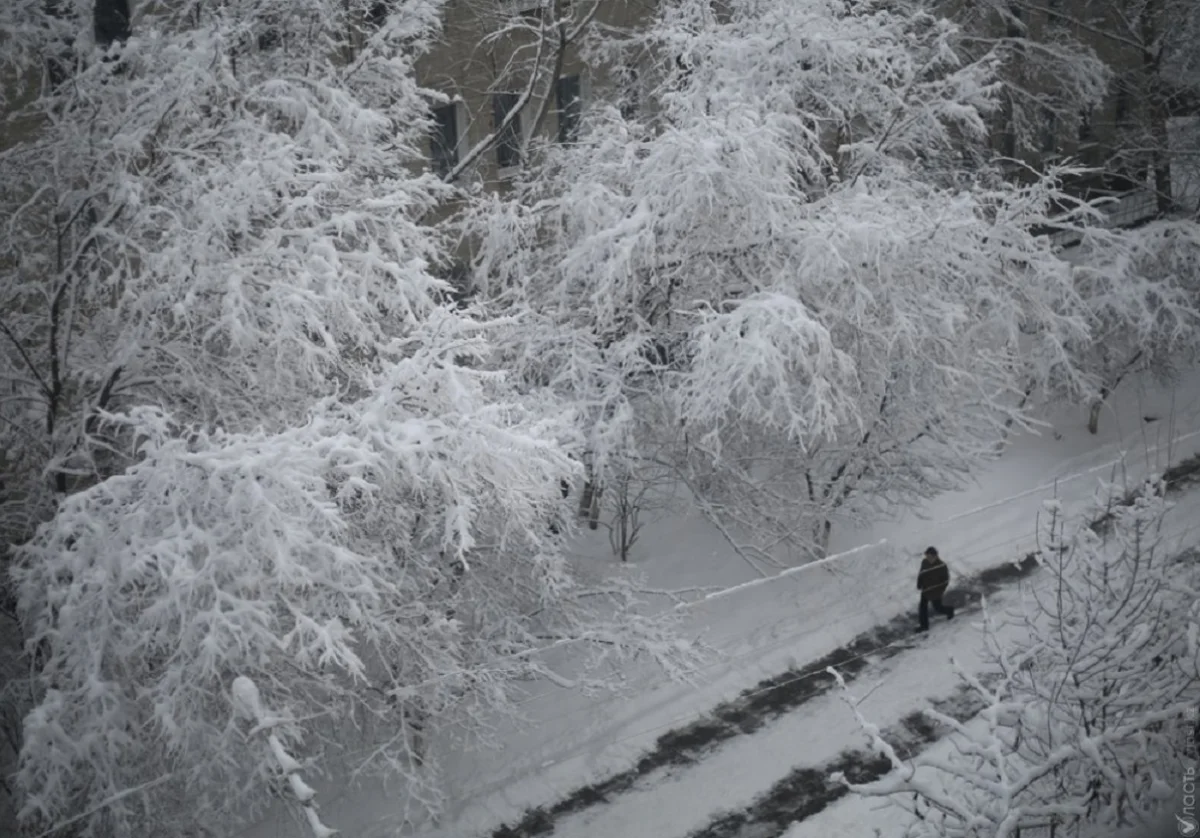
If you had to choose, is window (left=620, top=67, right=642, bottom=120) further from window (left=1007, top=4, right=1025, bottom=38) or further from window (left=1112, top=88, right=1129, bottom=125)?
window (left=1112, top=88, right=1129, bottom=125)

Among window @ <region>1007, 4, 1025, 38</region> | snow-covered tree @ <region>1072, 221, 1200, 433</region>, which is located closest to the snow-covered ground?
snow-covered tree @ <region>1072, 221, 1200, 433</region>

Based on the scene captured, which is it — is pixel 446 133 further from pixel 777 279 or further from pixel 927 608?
pixel 927 608

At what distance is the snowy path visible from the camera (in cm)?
1098

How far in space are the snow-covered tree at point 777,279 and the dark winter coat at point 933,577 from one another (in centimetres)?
148

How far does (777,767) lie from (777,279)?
549cm

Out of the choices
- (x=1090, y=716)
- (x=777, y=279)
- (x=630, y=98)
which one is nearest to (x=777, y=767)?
(x=1090, y=716)

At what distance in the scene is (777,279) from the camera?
500 inches

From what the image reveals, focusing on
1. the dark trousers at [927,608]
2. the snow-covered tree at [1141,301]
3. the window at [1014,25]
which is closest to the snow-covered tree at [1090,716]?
the dark trousers at [927,608]

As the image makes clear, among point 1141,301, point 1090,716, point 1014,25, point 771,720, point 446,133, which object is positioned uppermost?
point 1014,25

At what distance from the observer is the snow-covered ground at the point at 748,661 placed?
37.1 feet

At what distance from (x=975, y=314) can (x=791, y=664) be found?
522 cm

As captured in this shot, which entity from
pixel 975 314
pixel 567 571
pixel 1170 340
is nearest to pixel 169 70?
pixel 567 571

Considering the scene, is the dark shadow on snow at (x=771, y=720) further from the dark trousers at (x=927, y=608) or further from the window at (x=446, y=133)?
the window at (x=446, y=133)

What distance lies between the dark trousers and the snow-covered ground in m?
0.31
